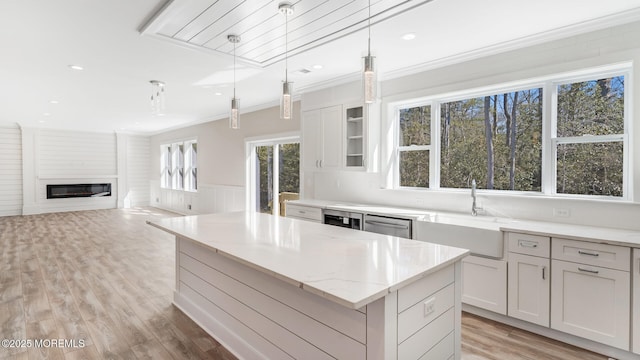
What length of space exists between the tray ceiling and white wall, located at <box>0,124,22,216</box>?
30.1ft

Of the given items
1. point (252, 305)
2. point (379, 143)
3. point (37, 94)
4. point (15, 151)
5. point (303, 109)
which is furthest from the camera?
point (15, 151)

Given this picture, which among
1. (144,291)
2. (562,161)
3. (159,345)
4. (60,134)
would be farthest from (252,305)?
(60,134)

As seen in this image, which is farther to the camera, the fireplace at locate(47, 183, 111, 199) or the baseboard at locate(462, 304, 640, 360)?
the fireplace at locate(47, 183, 111, 199)

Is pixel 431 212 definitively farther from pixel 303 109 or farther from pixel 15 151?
pixel 15 151

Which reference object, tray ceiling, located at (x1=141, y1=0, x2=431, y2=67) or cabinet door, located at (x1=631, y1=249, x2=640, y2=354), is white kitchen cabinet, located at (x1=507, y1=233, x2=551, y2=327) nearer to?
cabinet door, located at (x1=631, y1=249, x2=640, y2=354)

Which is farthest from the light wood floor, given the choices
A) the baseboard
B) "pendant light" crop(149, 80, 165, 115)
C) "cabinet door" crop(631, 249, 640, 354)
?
"pendant light" crop(149, 80, 165, 115)

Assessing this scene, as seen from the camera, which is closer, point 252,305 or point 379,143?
point 252,305

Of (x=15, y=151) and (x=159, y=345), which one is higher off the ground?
(x=15, y=151)

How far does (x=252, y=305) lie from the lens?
2158mm

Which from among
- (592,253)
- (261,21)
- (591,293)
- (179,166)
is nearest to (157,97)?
(261,21)

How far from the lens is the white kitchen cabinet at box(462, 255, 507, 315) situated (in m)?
2.72

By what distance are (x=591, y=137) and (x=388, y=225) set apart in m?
1.98

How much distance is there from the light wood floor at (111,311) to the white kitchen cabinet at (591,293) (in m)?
0.21

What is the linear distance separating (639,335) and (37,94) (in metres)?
7.87
